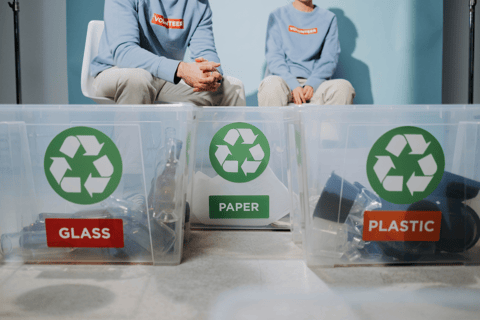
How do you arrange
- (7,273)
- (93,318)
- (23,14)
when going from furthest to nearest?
(23,14), (7,273), (93,318)

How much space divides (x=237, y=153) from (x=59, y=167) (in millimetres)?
334

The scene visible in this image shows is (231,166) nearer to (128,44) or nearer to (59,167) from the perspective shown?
(59,167)

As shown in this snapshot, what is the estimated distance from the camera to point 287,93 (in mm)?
1327

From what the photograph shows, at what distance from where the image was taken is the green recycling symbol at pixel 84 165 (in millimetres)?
525

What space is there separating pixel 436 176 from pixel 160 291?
0.43 metres

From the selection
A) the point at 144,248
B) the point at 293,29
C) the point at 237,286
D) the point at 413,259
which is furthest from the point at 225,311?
the point at 293,29

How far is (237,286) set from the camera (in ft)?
1.50

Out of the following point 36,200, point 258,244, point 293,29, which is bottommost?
point 258,244

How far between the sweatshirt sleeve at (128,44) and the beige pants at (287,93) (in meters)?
0.44

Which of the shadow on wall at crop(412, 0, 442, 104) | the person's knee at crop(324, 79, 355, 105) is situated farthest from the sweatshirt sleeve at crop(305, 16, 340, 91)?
the shadow on wall at crop(412, 0, 442, 104)

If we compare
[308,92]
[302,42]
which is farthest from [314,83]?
[302,42]

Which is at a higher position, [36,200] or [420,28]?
[420,28]

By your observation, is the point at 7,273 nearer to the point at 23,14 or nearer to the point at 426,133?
the point at 426,133

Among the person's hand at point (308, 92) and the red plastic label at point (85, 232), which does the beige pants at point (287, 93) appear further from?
the red plastic label at point (85, 232)
